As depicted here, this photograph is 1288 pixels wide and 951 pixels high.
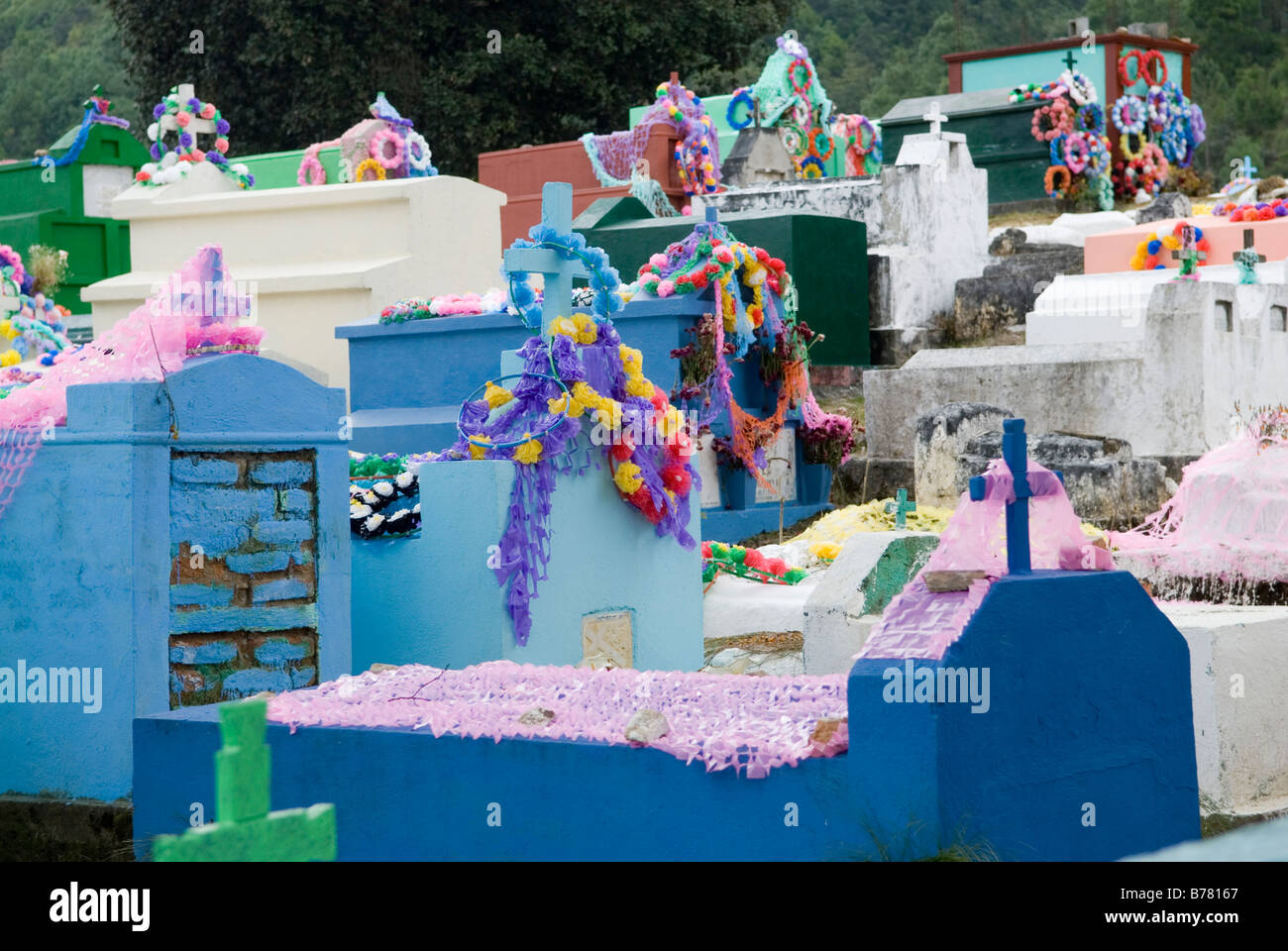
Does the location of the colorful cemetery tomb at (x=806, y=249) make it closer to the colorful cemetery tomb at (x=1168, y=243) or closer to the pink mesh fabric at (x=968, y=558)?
the colorful cemetery tomb at (x=1168, y=243)

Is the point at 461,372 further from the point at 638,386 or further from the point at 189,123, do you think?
the point at 189,123

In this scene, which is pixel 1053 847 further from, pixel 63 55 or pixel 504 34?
pixel 63 55

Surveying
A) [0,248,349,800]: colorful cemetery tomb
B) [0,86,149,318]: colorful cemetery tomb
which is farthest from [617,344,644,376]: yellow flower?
[0,86,149,318]: colorful cemetery tomb

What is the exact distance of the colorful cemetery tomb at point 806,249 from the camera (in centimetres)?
1662

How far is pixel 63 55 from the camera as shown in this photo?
49.8 m

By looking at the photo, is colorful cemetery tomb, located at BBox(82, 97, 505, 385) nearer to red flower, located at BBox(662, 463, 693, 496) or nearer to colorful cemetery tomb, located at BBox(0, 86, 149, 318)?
colorful cemetery tomb, located at BBox(0, 86, 149, 318)

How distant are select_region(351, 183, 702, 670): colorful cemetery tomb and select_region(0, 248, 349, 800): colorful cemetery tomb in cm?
83

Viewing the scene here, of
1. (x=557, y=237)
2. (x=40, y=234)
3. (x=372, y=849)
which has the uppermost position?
(x=40, y=234)

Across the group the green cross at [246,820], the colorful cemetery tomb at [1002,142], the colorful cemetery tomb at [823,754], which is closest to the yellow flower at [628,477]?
the colorful cemetery tomb at [823,754]

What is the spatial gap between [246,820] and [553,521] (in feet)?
17.3

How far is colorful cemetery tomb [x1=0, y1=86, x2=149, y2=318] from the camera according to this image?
2475 cm

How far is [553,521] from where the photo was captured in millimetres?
8680
